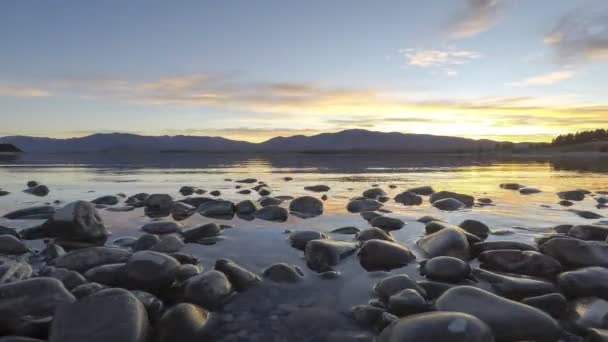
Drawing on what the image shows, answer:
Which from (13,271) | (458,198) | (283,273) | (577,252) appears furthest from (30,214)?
(458,198)

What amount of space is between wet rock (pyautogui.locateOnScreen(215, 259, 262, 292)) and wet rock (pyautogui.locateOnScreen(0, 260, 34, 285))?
2.41m

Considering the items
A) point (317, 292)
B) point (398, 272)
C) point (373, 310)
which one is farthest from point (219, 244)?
point (373, 310)

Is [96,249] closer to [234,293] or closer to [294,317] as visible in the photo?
[234,293]

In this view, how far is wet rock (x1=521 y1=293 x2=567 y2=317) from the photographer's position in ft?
14.1

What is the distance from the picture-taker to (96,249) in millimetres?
5895

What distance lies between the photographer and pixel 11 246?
6.34 meters

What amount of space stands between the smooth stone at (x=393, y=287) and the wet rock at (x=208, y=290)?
1828 mm

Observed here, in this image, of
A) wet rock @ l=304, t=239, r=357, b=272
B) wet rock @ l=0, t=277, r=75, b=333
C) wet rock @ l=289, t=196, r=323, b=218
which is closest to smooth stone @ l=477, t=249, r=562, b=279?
wet rock @ l=304, t=239, r=357, b=272

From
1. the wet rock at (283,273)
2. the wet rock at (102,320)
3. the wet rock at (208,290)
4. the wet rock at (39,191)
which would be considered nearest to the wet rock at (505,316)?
the wet rock at (283,273)

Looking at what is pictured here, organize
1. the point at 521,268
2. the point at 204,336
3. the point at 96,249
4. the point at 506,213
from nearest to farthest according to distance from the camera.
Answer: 1. the point at 204,336
2. the point at 521,268
3. the point at 96,249
4. the point at 506,213

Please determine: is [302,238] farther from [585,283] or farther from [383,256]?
[585,283]

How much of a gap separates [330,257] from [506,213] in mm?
6547

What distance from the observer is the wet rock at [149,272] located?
5.01 meters

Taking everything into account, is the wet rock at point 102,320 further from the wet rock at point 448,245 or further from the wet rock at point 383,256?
the wet rock at point 448,245
